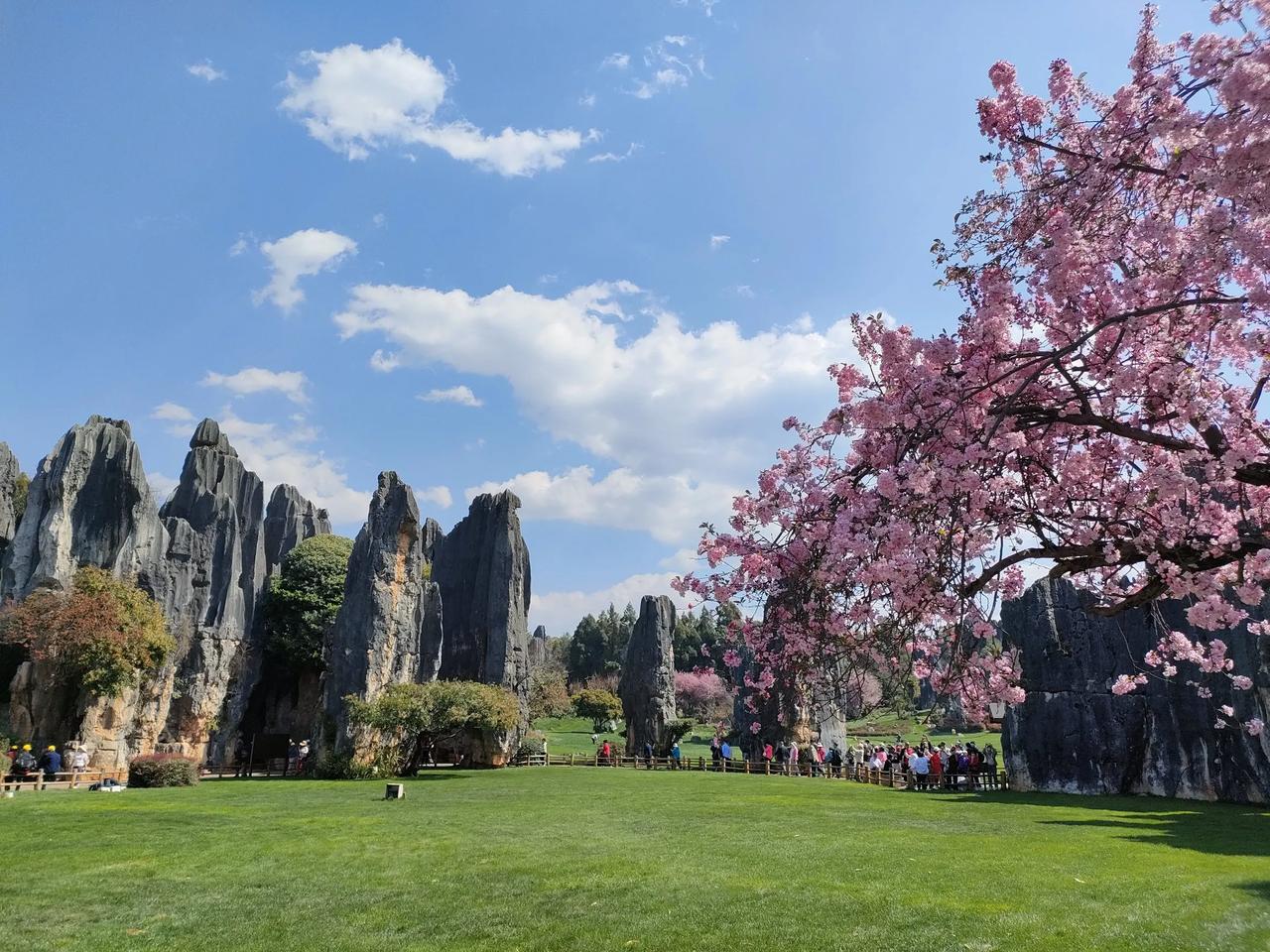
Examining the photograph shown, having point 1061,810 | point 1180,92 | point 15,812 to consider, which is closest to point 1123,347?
point 1180,92

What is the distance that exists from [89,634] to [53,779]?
214 inches

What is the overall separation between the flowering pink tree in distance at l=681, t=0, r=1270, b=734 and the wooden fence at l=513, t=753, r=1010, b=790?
21.0m

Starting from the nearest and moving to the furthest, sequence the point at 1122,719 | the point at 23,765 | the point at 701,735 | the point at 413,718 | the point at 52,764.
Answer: the point at 23,765 < the point at 52,764 < the point at 1122,719 < the point at 413,718 < the point at 701,735

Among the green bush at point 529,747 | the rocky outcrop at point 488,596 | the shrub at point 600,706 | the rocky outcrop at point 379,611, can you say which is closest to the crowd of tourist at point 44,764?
the rocky outcrop at point 379,611

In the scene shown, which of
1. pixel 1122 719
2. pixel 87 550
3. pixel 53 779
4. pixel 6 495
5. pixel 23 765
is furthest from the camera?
pixel 6 495

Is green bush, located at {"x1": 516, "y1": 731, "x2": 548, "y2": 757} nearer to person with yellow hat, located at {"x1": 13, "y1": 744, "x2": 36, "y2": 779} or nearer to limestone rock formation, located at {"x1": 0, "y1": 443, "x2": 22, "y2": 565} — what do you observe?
person with yellow hat, located at {"x1": 13, "y1": 744, "x2": 36, "y2": 779}

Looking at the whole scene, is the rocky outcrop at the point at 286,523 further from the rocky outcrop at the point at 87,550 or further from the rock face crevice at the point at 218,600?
the rocky outcrop at the point at 87,550

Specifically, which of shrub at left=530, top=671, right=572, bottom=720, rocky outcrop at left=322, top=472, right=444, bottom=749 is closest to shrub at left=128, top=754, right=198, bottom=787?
rocky outcrop at left=322, top=472, right=444, bottom=749

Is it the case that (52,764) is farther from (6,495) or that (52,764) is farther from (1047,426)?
(1047,426)

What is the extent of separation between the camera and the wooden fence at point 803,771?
26.1 metres

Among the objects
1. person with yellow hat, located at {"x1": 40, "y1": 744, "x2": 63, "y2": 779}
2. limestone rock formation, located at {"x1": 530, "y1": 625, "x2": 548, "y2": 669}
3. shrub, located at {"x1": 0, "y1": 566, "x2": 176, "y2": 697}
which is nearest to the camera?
person with yellow hat, located at {"x1": 40, "y1": 744, "x2": 63, "y2": 779}

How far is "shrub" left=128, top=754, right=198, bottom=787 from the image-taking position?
81.9 feet

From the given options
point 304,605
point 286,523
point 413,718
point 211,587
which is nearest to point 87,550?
point 211,587

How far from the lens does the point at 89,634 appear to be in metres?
27.6
